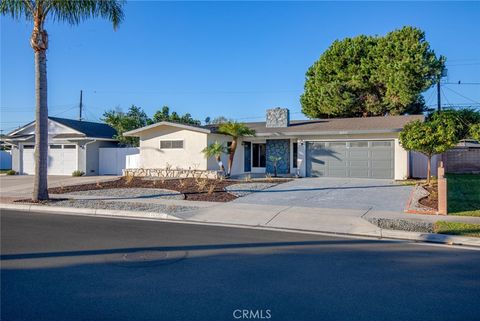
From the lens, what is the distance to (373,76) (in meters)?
31.8

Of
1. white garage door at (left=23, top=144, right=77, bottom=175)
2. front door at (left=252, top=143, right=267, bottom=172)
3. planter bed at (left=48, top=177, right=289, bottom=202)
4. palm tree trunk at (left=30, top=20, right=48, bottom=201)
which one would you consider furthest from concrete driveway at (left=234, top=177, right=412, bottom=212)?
white garage door at (left=23, top=144, right=77, bottom=175)

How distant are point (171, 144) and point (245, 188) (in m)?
8.54

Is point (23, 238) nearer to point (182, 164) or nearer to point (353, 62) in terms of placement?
point (182, 164)

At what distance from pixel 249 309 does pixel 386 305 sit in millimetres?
1750

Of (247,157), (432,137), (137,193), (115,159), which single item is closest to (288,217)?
(137,193)

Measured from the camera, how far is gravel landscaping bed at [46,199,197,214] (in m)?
12.2

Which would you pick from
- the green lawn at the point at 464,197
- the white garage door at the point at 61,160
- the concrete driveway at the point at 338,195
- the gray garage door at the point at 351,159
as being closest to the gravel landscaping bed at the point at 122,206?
the concrete driveway at the point at 338,195

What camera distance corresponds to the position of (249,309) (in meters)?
4.45

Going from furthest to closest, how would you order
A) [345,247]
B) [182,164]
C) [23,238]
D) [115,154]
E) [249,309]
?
1. [115,154]
2. [182,164]
3. [23,238]
4. [345,247]
5. [249,309]

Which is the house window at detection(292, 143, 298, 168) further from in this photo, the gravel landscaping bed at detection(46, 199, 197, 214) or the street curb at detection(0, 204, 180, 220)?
the street curb at detection(0, 204, 180, 220)

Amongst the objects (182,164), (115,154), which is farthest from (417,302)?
(115,154)

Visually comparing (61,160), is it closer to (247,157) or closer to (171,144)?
(171,144)

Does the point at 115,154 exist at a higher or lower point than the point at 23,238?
higher

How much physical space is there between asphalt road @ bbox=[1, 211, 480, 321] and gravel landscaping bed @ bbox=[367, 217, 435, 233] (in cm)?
126
